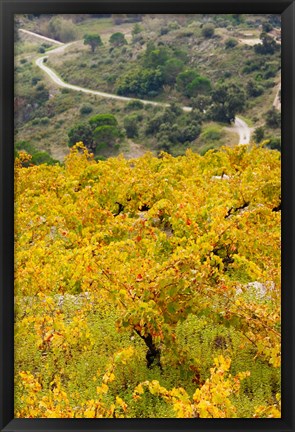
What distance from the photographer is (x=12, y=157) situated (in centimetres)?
195

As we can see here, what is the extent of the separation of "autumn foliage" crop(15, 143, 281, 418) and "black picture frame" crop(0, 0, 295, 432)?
74mm

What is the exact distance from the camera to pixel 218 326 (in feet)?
8.91

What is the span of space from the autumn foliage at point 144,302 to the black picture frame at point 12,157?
7 centimetres

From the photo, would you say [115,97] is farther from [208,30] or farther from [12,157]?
[12,157]

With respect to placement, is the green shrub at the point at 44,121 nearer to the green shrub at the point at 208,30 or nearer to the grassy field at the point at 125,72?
the grassy field at the point at 125,72

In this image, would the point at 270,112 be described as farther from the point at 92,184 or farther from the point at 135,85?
the point at 92,184

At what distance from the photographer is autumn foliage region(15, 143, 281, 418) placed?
2.11m

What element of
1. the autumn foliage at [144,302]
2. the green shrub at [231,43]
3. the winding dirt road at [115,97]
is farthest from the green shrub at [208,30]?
the autumn foliage at [144,302]

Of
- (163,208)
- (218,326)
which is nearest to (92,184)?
(163,208)

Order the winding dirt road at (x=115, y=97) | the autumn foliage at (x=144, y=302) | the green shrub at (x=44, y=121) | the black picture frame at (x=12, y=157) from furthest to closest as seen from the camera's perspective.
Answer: the winding dirt road at (x=115, y=97) < the green shrub at (x=44, y=121) < the autumn foliage at (x=144, y=302) < the black picture frame at (x=12, y=157)

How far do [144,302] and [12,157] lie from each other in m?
0.70

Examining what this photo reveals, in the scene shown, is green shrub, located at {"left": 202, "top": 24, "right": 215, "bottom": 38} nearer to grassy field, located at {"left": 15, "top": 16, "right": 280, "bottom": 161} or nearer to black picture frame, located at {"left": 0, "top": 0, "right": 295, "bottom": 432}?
grassy field, located at {"left": 15, "top": 16, "right": 280, "bottom": 161}

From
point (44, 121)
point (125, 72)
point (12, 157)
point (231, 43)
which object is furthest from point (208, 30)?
point (12, 157)

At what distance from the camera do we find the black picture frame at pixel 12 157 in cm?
191
